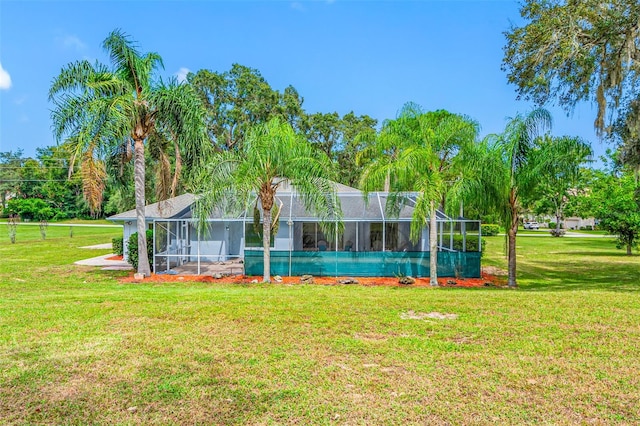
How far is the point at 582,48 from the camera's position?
10375mm

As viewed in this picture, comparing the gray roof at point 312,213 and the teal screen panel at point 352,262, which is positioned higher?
the gray roof at point 312,213

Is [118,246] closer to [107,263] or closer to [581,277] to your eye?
[107,263]

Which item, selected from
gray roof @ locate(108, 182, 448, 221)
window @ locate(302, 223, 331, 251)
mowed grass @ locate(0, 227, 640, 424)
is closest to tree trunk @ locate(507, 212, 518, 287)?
gray roof @ locate(108, 182, 448, 221)

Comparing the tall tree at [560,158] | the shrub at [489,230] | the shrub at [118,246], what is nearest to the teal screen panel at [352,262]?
the tall tree at [560,158]

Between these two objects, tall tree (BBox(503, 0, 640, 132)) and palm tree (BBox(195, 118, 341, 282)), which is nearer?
tall tree (BBox(503, 0, 640, 132))

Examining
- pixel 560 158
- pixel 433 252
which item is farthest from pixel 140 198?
pixel 560 158

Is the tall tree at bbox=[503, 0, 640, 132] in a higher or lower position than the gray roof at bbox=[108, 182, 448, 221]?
higher

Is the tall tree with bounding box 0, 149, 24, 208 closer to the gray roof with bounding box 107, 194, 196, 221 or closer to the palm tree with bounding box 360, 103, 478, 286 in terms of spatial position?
the gray roof with bounding box 107, 194, 196, 221

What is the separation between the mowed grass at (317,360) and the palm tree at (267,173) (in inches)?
156

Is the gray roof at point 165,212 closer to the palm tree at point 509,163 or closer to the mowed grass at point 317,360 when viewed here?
the mowed grass at point 317,360

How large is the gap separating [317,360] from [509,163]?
9907 millimetres

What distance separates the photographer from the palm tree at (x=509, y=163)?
37.6 feet

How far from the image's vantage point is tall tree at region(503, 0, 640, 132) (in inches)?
401

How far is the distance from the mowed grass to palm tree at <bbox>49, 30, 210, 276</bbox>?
15.9 feet
